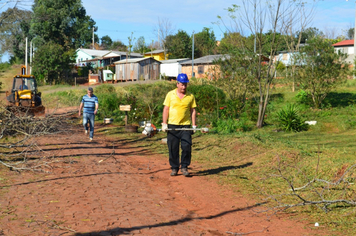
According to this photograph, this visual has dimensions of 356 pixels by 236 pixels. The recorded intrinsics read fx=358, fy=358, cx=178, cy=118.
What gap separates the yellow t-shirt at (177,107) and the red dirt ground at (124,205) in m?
1.19

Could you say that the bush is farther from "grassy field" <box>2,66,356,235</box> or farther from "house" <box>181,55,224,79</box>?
"house" <box>181,55,224,79</box>

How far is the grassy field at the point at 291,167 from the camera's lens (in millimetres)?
5121

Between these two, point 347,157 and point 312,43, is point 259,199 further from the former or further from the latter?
point 312,43

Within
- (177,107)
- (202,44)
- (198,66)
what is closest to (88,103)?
(177,107)

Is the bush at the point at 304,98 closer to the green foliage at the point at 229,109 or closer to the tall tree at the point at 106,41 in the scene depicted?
the green foliage at the point at 229,109

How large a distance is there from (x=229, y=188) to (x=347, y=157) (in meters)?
3.32

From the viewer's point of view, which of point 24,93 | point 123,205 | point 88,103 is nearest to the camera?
point 123,205

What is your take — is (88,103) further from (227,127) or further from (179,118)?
(227,127)

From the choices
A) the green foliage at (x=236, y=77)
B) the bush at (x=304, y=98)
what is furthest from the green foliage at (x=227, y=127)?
the bush at (x=304, y=98)

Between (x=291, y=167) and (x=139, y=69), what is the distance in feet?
125

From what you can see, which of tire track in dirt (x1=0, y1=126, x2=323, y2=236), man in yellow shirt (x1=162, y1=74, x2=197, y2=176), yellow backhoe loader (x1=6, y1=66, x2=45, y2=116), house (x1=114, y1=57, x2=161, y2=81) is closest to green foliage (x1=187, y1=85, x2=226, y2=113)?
yellow backhoe loader (x1=6, y1=66, x2=45, y2=116)

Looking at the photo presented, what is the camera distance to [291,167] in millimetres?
7535

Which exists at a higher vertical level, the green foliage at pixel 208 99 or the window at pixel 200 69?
the window at pixel 200 69

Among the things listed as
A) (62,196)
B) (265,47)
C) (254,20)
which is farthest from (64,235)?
(265,47)
